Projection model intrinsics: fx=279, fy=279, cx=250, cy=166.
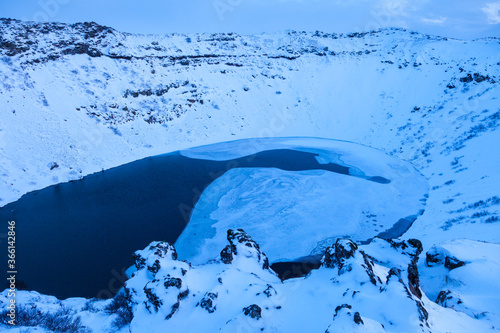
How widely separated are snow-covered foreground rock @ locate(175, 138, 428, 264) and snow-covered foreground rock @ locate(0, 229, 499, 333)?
464cm

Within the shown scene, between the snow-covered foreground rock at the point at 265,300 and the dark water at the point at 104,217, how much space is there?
277 cm

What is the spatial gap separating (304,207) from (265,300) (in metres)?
11.3

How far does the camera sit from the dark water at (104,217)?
46.3 ft

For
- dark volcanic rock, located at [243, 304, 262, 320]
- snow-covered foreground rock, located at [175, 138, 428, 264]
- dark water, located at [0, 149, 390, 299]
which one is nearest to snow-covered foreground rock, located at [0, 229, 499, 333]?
dark volcanic rock, located at [243, 304, 262, 320]

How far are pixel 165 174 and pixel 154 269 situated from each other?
1689cm

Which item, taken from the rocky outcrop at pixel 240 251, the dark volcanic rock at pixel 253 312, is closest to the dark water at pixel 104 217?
the rocky outcrop at pixel 240 251

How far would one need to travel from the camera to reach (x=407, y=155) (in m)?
27.5

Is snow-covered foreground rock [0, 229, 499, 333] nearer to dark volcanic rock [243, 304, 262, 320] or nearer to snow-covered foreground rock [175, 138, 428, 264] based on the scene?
dark volcanic rock [243, 304, 262, 320]

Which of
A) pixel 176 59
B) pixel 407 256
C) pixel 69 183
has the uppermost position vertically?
pixel 176 59

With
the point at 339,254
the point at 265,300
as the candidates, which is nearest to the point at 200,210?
the point at 265,300

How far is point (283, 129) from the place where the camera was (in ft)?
128

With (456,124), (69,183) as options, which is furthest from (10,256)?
(456,124)

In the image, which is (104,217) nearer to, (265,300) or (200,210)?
(200,210)

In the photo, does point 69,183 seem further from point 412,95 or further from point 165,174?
point 412,95
